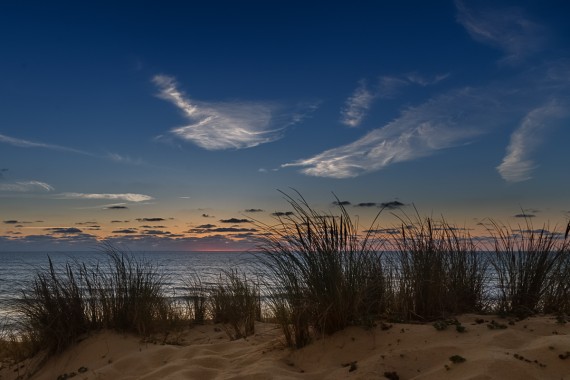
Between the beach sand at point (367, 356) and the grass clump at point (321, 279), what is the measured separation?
0.20 m

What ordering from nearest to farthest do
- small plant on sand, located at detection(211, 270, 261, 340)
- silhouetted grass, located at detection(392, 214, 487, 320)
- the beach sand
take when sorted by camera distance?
A: the beach sand
silhouetted grass, located at detection(392, 214, 487, 320)
small plant on sand, located at detection(211, 270, 261, 340)

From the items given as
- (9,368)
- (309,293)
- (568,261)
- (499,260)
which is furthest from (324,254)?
(9,368)

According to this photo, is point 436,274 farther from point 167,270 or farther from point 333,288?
point 167,270

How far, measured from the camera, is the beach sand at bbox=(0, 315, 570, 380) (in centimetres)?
379

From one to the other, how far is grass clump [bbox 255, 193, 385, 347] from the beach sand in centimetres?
20

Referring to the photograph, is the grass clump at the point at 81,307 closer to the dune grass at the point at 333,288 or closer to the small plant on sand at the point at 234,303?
the dune grass at the point at 333,288

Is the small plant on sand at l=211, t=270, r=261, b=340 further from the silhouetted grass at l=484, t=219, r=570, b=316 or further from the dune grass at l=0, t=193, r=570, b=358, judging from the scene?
the silhouetted grass at l=484, t=219, r=570, b=316

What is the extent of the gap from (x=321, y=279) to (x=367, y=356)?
0.88 metres

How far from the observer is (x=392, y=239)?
6.46 m

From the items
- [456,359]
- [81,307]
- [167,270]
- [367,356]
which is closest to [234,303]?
[81,307]

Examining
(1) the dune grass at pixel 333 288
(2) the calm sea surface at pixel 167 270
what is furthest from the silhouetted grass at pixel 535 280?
(2) the calm sea surface at pixel 167 270

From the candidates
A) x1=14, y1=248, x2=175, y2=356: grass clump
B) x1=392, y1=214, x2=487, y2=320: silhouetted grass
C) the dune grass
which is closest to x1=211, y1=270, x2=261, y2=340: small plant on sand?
the dune grass

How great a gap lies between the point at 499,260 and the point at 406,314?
1797 millimetres

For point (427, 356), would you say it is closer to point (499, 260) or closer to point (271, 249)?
point (271, 249)
